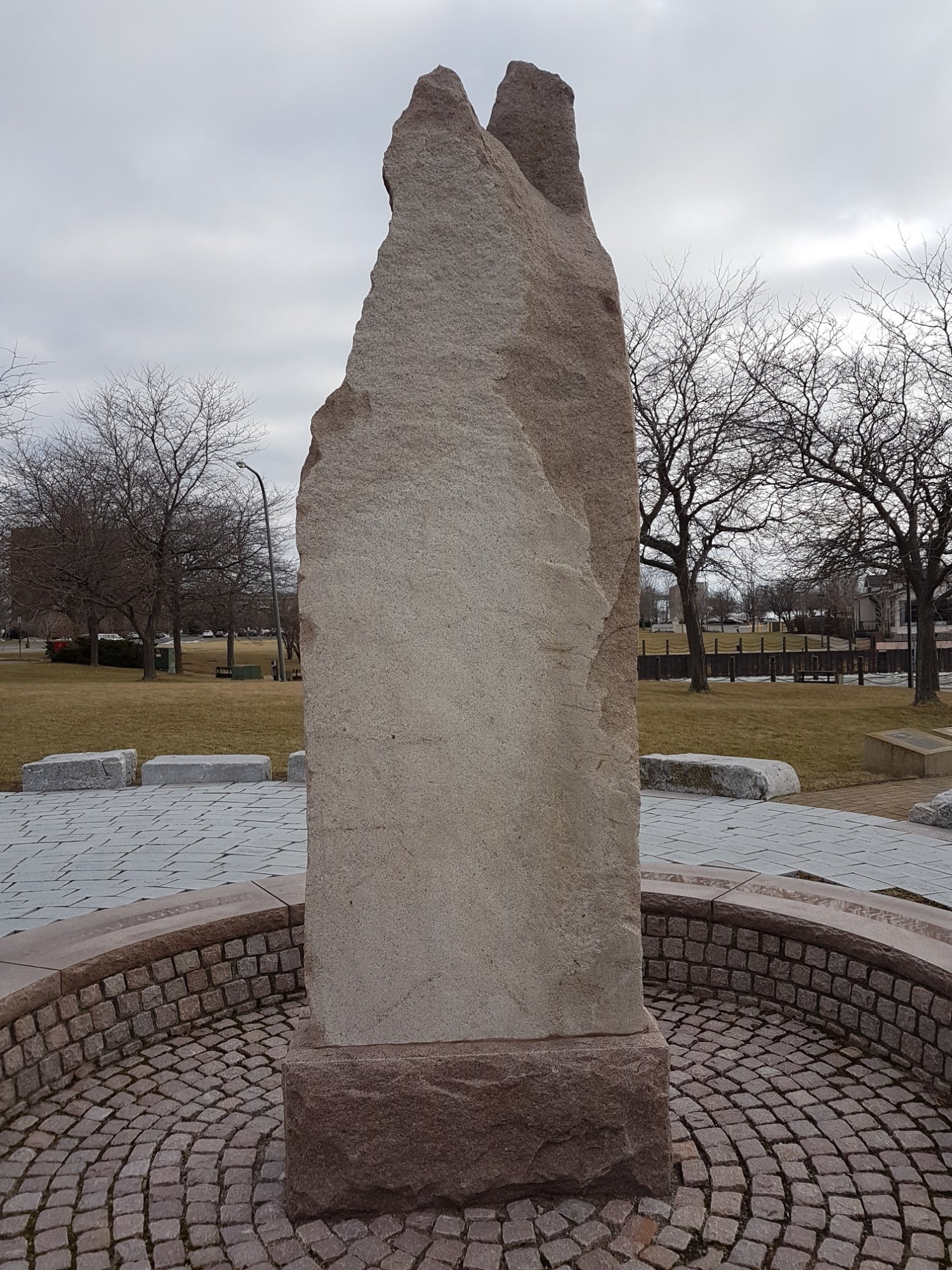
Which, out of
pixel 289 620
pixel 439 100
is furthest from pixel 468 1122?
pixel 289 620

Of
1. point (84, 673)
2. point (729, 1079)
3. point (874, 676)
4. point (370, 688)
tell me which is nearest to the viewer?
point (370, 688)

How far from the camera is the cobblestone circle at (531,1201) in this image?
247 cm

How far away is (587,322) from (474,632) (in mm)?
994

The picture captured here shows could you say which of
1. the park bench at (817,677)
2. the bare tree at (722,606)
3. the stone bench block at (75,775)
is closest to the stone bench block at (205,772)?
the stone bench block at (75,775)

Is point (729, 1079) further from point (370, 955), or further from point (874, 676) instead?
point (874, 676)

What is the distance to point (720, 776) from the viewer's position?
28.5 feet

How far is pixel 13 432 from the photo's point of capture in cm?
1934

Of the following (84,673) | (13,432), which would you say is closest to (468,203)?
(13,432)

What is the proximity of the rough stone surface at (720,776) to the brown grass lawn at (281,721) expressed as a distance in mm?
910

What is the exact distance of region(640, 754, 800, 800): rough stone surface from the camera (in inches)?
337

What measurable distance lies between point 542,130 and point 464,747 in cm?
199

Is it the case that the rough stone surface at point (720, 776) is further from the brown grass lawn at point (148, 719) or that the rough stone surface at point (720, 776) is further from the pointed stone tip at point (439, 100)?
the pointed stone tip at point (439, 100)

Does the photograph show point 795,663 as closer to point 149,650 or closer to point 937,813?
point 149,650

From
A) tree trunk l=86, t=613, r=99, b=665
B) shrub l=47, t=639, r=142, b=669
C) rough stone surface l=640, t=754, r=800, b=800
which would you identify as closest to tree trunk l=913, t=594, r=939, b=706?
rough stone surface l=640, t=754, r=800, b=800
